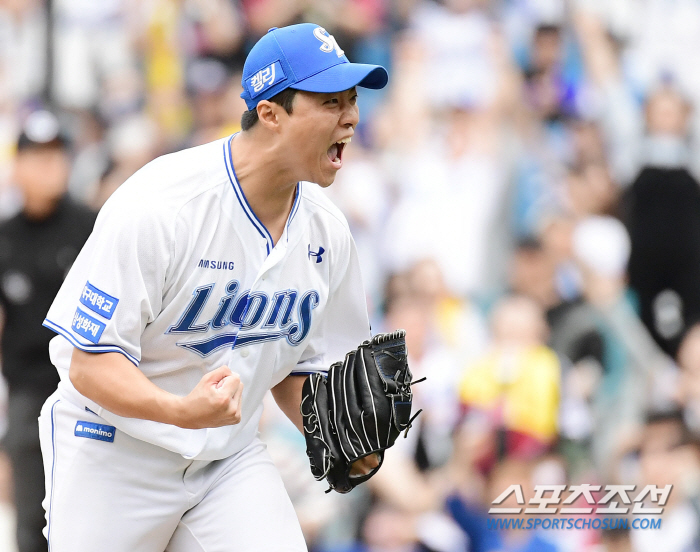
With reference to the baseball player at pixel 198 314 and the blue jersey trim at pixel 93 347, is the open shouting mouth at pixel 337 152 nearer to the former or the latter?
the baseball player at pixel 198 314

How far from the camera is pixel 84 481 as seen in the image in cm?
278

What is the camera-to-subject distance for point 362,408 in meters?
2.88

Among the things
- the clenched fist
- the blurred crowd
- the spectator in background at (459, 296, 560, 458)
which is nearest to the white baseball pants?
the clenched fist

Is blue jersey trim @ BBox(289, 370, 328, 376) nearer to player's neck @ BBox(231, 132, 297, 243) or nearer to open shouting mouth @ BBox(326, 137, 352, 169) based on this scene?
player's neck @ BBox(231, 132, 297, 243)

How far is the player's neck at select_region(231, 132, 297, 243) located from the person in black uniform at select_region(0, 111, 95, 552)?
93.6 inches

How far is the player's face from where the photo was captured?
2.72 meters

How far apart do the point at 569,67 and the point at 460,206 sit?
1495mm

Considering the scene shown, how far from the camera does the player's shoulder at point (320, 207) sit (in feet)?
9.97

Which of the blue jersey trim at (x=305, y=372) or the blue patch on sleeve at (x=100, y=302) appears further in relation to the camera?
the blue jersey trim at (x=305, y=372)

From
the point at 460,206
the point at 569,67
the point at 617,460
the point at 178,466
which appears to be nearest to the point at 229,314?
the point at 178,466

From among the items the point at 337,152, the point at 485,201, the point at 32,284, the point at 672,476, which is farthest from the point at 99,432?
the point at 485,201

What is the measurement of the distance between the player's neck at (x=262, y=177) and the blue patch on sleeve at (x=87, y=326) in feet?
1.94

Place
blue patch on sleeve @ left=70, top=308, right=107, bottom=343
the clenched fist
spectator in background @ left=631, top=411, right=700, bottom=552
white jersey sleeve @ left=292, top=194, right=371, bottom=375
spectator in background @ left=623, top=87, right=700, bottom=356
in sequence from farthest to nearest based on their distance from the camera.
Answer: spectator in background @ left=623, top=87, right=700, bottom=356, spectator in background @ left=631, top=411, right=700, bottom=552, white jersey sleeve @ left=292, top=194, right=371, bottom=375, blue patch on sleeve @ left=70, top=308, right=107, bottom=343, the clenched fist

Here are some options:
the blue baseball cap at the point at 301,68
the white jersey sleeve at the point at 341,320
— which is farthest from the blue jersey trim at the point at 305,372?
the blue baseball cap at the point at 301,68
